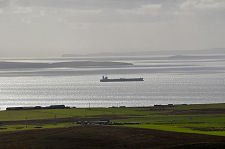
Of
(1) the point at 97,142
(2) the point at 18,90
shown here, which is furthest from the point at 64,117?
(2) the point at 18,90

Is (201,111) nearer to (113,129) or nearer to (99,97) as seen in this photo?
(113,129)

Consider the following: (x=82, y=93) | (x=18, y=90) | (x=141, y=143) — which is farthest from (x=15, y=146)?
(x=18, y=90)

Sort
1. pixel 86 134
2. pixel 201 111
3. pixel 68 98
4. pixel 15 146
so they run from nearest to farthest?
pixel 15 146 → pixel 86 134 → pixel 201 111 → pixel 68 98

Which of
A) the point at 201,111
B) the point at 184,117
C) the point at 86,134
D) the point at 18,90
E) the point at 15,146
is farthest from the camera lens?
the point at 18,90

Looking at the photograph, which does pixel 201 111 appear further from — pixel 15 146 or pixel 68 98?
pixel 68 98

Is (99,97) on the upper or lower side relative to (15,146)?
upper

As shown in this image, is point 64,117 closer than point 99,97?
Yes

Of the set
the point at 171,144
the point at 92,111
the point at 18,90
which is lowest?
the point at 171,144
